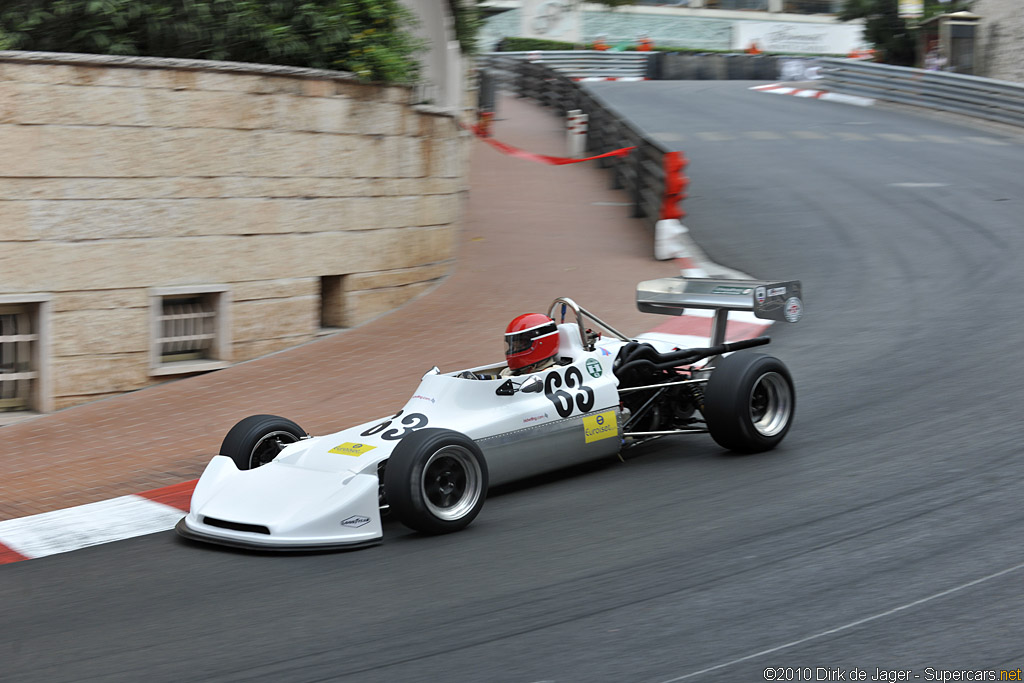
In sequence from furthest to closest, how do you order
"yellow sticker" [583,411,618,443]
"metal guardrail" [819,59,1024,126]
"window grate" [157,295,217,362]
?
"metal guardrail" [819,59,1024,126], "window grate" [157,295,217,362], "yellow sticker" [583,411,618,443]

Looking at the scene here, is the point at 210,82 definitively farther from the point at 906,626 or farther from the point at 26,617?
the point at 906,626

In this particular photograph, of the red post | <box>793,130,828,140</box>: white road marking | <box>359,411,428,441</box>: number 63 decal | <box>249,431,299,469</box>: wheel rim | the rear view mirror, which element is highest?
<box>793,130,828,140</box>: white road marking

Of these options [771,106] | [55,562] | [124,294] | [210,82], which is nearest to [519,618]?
[55,562]

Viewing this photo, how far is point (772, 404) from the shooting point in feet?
24.0

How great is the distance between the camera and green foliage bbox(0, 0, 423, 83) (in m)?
10.1

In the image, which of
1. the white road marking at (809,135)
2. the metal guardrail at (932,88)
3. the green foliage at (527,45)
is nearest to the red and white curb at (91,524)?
the white road marking at (809,135)

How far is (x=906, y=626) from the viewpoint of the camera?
14.2ft

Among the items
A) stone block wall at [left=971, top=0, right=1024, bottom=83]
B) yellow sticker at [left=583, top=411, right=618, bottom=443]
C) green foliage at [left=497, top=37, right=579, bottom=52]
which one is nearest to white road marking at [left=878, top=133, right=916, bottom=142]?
stone block wall at [left=971, top=0, right=1024, bottom=83]

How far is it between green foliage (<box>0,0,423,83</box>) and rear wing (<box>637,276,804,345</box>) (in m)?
4.67

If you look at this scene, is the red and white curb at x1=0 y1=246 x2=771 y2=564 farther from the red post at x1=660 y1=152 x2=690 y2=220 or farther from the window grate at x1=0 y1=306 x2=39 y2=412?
the red post at x1=660 y1=152 x2=690 y2=220

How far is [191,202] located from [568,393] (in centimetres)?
483

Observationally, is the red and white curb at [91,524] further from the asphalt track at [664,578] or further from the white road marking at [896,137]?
the white road marking at [896,137]

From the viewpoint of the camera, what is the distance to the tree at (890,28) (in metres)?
36.8

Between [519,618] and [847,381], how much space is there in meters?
5.06
